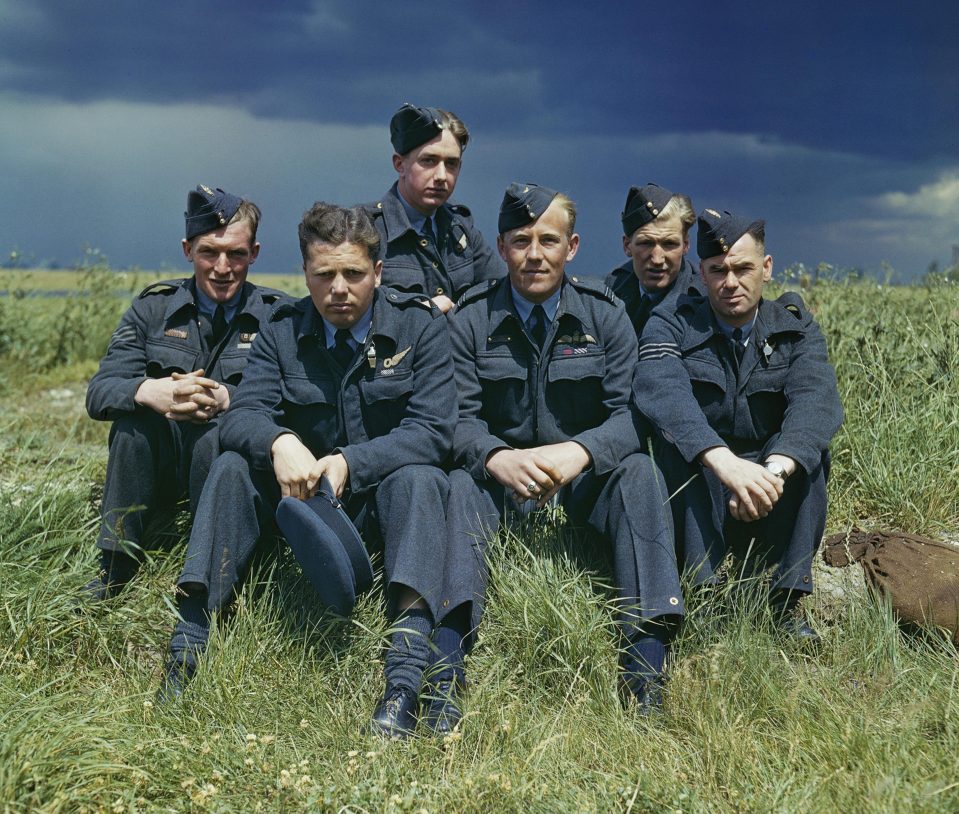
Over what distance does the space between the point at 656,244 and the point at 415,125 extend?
1542 millimetres

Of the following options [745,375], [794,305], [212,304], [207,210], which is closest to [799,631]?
[745,375]

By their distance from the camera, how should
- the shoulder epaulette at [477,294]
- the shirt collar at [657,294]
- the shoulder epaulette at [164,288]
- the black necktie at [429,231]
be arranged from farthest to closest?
the black necktie at [429,231] < the shirt collar at [657,294] < the shoulder epaulette at [164,288] < the shoulder epaulette at [477,294]

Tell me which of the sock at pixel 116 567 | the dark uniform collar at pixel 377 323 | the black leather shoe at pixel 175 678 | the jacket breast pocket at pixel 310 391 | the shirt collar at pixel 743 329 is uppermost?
the shirt collar at pixel 743 329

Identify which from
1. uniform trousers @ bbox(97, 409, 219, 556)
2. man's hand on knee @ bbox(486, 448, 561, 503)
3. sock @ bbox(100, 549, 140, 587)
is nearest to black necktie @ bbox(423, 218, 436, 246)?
uniform trousers @ bbox(97, 409, 219, 556)

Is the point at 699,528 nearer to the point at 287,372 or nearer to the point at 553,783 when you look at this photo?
the point at 553,783

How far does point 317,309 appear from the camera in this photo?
13.4 ft

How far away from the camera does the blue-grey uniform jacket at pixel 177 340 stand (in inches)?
177

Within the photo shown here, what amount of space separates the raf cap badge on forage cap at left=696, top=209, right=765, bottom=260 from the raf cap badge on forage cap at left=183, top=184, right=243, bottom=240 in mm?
2145

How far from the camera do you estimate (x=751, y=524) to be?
3969mm

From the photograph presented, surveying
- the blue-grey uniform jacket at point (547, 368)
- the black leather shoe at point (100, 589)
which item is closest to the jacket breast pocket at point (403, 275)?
the blue-grey uniform jacket at point (547, 368)

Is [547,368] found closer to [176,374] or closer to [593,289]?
[593,289]

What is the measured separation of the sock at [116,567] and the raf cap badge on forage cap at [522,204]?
7.31 ft

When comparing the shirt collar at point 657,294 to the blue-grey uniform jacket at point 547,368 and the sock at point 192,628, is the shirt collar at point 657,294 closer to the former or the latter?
the blue-grey uniform jacket at point 547,368

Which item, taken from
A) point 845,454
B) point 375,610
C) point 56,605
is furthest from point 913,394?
point 56,605
